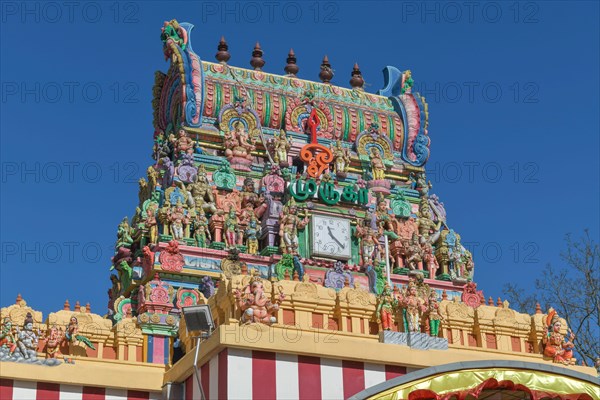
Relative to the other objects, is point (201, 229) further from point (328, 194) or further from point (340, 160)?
point (340, 160)

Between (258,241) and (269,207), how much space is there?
1.28 metres

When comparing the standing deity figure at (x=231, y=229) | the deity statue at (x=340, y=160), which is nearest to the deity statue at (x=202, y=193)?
the standing deity figure at (x=231, y=229)

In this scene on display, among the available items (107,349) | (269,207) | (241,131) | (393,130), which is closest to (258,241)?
(269,207)

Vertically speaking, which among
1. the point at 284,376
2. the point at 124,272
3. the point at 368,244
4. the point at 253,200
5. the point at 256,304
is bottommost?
the point at 284,376

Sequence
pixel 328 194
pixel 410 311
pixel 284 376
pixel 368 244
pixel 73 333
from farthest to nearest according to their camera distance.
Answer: pixel 328 194, pixel 368 244, pixel 73 333, pixel 410 311, pixel 284 376

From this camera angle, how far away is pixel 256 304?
24359 mm

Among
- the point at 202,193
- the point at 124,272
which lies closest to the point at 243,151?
the point at 202,193

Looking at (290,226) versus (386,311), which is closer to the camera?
(386,311)

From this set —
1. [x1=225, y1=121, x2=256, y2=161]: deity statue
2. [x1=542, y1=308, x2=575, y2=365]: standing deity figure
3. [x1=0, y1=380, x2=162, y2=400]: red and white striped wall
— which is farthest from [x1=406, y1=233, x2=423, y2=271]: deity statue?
[x1=0, y1=380, x2=162, y2=400]: red and white striped wall

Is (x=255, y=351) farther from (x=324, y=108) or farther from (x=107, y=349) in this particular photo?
(x=324, y=108)

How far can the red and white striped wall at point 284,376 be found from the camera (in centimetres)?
2323

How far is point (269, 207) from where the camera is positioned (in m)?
43.5

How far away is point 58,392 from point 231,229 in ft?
58.2

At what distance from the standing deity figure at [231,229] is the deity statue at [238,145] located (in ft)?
10.8
